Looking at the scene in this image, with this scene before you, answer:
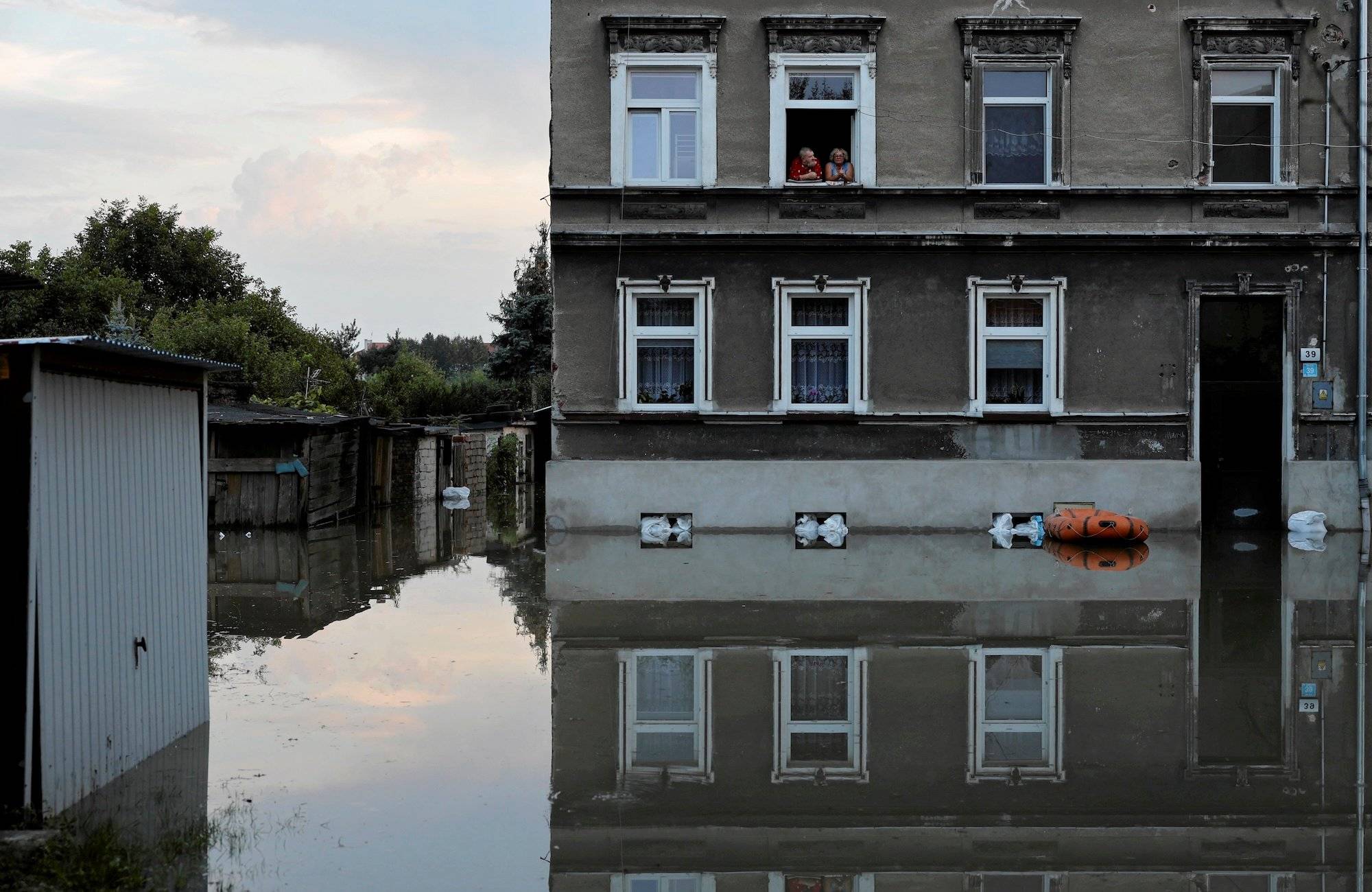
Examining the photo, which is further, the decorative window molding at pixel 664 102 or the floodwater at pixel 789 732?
the decorative window molding at pixel 664 102

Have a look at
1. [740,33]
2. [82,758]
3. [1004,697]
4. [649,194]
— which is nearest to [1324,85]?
[740,33]

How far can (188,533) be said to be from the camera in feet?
27.6

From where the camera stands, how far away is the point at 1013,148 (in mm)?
20922

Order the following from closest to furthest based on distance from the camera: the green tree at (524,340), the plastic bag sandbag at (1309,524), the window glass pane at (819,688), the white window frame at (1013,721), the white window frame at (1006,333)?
the white window frame at (1013,721)
the window glass pane at (819,688)
the plastic bag sandbag at (1309,524)
the white window frame at (1006,333)
the green tree at (524,340)

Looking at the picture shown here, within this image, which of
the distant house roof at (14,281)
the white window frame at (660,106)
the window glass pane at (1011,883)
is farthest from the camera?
the white window frame at (660,106)

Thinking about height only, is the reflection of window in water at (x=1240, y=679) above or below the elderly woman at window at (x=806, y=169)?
below

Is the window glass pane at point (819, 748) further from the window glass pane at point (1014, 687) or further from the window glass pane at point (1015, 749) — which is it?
the window glass pane at point (1014, 687)

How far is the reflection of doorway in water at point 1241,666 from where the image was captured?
8.02 meters

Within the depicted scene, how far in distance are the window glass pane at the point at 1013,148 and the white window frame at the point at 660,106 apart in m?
4.13

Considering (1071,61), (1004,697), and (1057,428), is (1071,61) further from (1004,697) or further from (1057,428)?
(1004,697)

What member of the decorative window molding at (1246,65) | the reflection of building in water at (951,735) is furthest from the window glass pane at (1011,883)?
the decorative window molding at (1246,65)

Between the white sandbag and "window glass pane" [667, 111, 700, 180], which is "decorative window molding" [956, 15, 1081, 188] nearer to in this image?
"window glass pane" [667, 111, 700, 180]

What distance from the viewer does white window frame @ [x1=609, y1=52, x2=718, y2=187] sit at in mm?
20438

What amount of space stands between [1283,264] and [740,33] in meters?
8.71
